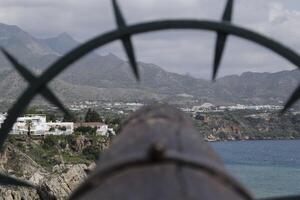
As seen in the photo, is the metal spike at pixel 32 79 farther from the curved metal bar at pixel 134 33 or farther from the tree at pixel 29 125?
the tree at pixel 29 125

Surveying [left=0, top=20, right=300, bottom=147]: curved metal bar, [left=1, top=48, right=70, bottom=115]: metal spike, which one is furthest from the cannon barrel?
[left=1, top=48, right=70, bottom=115]: metal spike

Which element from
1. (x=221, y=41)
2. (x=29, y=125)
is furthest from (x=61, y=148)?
(x=221, y=41)

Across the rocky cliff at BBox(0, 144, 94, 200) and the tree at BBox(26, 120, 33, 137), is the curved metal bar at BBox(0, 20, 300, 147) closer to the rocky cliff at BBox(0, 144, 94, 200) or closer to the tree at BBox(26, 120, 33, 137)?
the rocky cliff at BBox(0, 144, 94, 200)

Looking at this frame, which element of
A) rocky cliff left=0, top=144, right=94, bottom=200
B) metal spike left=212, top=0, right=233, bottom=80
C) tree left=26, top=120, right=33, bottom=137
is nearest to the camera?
metal spike left=212, top=0, right=233, bottom=80

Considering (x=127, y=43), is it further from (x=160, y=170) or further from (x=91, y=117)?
(x=91, y=117)

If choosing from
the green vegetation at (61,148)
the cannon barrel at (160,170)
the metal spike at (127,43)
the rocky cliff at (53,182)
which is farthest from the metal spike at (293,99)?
the green vegetation at (61,148)

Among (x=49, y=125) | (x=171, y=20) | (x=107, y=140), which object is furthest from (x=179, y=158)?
(x=49, y=125)
